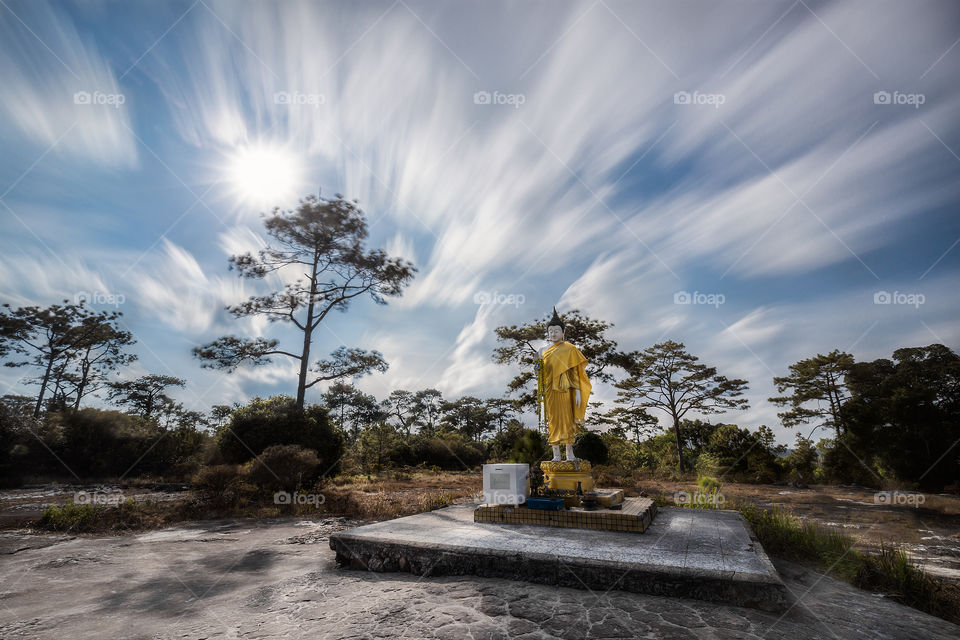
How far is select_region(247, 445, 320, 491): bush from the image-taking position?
11.9 meters

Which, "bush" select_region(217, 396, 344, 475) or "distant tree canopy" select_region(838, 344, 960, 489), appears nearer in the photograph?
"bush" select_region(217, 396, 344, 475)

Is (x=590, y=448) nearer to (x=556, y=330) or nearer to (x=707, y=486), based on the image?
(x=707, y=486)

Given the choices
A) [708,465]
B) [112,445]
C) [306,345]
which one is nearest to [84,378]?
[112,445]

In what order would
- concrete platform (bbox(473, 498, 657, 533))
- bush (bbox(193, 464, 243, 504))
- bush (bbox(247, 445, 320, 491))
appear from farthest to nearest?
1. bush (bbox(247, 445, 320, 491))
2. bush (bbox(193, 464, 243, 504))
3. concrete platform (bbox(473, 498, 657, 533))

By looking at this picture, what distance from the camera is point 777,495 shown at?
15.6 meters

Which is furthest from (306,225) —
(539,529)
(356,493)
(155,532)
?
(539,529)

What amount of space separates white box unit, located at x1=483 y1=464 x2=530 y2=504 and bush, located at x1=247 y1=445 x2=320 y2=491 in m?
7.30

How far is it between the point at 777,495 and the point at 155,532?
789 inches

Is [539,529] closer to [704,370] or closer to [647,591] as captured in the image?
[647,591]

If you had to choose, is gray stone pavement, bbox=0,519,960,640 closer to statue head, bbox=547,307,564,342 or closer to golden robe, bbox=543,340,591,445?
golden robe, bbox=543,340,591,445

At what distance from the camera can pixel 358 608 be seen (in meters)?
4.25

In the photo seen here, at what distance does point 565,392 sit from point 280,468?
899 centimetres

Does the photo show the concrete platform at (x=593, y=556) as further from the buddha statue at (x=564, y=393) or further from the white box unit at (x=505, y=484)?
the buddha statue at (x=564, y=393)

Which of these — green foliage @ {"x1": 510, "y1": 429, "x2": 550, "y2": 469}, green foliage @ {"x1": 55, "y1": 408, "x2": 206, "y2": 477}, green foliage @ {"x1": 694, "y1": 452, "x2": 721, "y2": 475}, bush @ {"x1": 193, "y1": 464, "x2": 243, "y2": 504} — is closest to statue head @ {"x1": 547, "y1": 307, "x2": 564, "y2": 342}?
green foliage @ {"x1": 510, "y1": 429, "x2": 550, "y2": 469}
